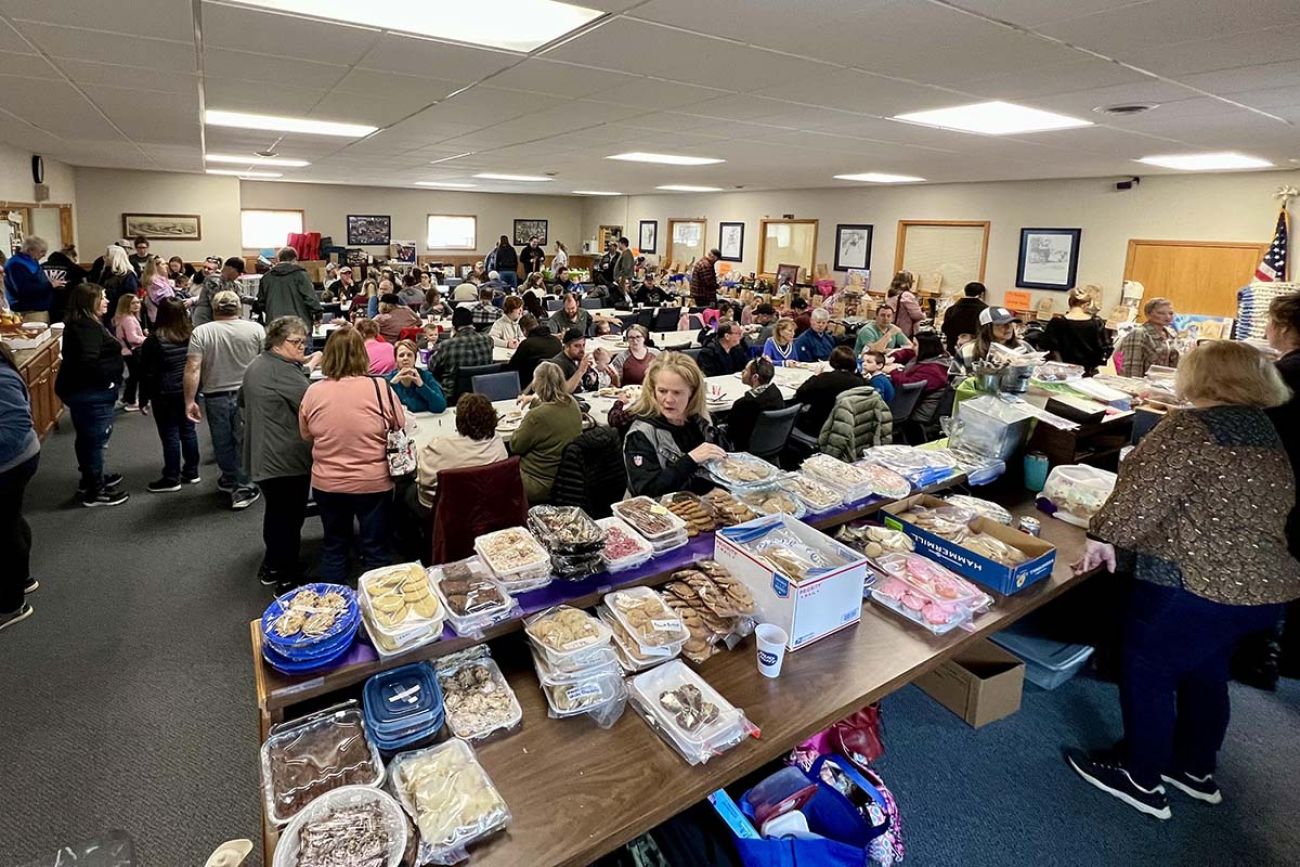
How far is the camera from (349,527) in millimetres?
3438

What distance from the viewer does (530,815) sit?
4.61 ft

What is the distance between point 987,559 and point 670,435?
3.89 feet

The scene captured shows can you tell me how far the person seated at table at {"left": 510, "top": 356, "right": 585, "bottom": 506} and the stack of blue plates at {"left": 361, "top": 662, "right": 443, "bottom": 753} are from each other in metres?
1.85

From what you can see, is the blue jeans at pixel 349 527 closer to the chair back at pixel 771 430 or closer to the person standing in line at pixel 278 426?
the person standing in line at pixel 278 426

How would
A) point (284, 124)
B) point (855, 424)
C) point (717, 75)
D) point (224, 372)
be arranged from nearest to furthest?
point (717, 75) → point (855, 424) → point (224, 372) → point (284, 124)

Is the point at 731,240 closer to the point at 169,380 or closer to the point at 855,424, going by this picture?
the point at 855,424

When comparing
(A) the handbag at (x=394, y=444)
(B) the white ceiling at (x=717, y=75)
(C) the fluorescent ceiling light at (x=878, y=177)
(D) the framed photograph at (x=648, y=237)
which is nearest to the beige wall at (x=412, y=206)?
(D) the framed photograph at (x=648, y=237)

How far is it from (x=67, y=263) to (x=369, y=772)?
912 centimetres

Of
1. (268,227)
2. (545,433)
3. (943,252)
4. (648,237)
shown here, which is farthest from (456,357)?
(268,227)

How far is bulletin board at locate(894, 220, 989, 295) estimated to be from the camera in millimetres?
9977

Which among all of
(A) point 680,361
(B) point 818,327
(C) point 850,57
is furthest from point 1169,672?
(B) point 818,327

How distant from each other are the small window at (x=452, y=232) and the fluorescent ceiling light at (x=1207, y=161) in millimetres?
14377

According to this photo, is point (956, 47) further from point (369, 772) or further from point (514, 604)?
point (369, 772)

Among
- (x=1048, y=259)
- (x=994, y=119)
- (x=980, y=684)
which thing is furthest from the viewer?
(x=1048, y=259)
